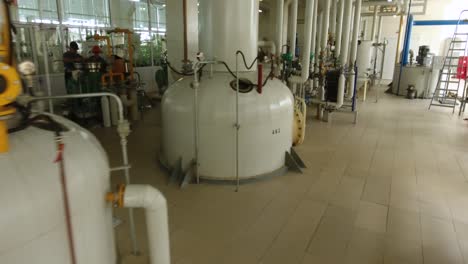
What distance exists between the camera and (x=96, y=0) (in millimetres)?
7195

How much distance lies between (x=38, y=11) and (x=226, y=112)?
16.8 ft

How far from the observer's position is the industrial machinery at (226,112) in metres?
3.02

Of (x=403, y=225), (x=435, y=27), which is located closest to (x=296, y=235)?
(x=403, y=225)

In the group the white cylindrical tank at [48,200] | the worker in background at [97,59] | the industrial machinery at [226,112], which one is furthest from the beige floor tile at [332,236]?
the worker in background at [97,59]

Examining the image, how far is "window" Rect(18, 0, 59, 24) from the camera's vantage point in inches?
227

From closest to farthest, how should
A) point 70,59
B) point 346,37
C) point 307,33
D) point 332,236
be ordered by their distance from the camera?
point 332,236 → point 307,33 → point 70,59 → point 346,37

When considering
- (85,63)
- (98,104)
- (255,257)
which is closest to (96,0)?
(85,63)

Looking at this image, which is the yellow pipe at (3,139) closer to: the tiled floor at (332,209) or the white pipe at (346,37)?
the tiled floor at (332,209)

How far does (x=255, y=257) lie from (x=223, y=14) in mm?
2318

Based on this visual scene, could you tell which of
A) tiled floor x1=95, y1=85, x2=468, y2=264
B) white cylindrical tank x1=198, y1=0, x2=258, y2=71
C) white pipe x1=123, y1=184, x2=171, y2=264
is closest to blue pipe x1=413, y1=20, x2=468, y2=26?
tiled floor x1=95, y1=85, x2=468, y2=264

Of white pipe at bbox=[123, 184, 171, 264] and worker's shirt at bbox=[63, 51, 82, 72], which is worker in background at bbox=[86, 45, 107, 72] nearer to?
worker's shirt at bbox=[63, 51, 82, 72]

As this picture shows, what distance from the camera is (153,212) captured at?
1396mm

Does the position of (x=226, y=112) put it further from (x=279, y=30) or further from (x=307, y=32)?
(x=279, y=30)

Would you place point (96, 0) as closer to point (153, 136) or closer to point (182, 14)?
point (182, 14)
